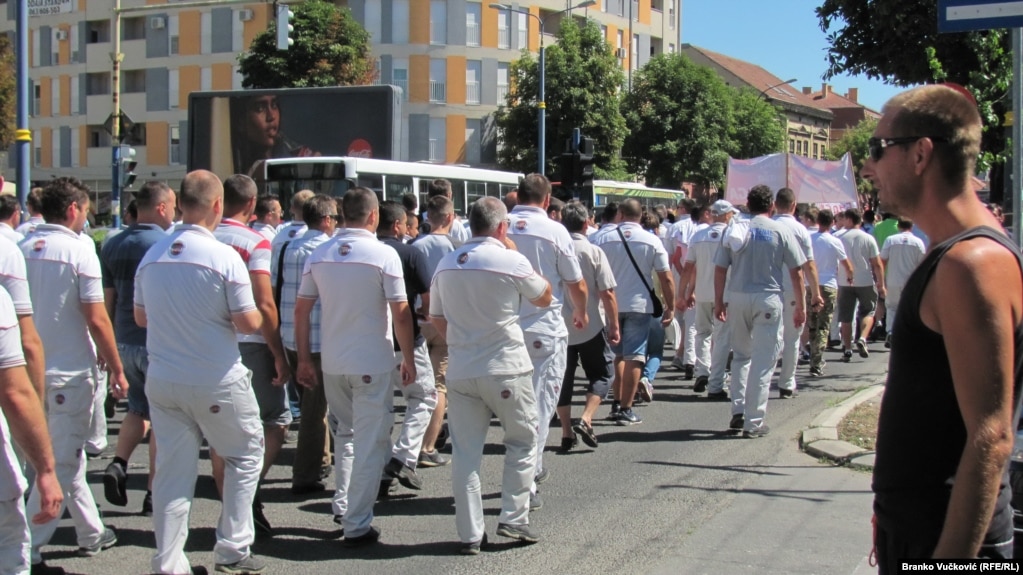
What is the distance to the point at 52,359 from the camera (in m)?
5.55

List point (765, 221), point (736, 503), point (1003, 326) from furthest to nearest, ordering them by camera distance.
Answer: point (765, 221), point (736, 503), point (1003, 326)

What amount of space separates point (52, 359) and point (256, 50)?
4262cm

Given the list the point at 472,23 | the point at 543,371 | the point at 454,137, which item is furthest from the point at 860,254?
the point at 472,23

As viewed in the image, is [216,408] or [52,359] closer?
[216,408]

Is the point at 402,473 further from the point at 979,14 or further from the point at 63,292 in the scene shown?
the point at 979,14

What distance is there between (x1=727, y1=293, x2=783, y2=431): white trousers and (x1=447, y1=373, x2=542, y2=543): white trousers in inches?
143

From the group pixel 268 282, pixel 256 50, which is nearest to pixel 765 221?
pixel 268 282

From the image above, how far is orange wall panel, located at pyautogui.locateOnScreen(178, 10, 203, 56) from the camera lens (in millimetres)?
55219

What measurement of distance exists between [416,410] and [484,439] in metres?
1.67

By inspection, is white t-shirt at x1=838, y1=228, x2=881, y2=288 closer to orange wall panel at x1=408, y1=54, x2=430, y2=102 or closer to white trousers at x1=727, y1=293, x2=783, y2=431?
white trousers at x1=727, y1=293, x2=783, y2=431

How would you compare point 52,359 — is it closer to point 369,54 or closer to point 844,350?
point 844,350

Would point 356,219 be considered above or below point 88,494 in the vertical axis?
above

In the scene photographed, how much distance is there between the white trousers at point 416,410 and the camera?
23.8ft

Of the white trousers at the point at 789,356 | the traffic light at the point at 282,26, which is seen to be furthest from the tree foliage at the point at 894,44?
the traffic light at the point at 282,26
